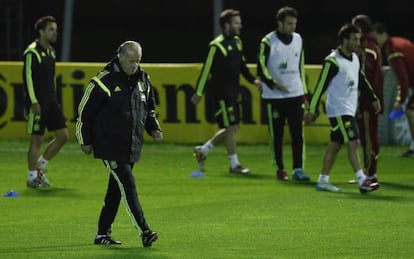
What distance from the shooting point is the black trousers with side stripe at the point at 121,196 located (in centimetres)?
1330

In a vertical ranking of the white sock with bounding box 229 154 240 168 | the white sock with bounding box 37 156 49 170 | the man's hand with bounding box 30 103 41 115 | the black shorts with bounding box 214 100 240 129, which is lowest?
the white sock with bounding box 229 154 240 168

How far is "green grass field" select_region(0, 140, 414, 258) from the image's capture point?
527 inches

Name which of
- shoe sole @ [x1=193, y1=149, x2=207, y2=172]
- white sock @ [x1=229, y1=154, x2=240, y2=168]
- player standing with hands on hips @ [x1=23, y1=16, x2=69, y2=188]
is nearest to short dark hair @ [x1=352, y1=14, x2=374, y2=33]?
white sock @ [x1=229, y1=154, x2=240, y2=168]

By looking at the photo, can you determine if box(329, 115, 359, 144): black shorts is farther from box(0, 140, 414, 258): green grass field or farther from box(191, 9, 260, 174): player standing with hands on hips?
box(191, 9, 260, 174): player standing with hands on hips

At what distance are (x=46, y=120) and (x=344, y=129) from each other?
12.2ft

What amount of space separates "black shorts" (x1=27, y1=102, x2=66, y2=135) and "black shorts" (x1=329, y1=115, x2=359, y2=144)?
342 cm

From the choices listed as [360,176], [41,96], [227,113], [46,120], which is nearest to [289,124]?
[227,113]

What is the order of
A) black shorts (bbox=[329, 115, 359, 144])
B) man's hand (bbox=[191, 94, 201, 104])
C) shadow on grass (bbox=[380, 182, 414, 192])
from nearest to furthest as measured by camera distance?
black shorts (bbox=[329, 115, 359, 144]) < shadow on grass (bbox=[380, 182, 414, 192]) < man's hand (bbox=[191, 94, 201, 104])

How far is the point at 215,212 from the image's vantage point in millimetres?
16312

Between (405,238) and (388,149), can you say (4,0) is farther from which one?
(405,238)

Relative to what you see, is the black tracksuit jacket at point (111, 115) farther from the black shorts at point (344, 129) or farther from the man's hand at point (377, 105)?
the man's hand at point (377, 105)

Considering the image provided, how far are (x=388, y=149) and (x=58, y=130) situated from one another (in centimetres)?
663

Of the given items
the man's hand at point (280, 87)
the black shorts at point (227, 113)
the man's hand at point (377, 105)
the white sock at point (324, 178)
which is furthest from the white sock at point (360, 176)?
the black shorts at point (227, 113)

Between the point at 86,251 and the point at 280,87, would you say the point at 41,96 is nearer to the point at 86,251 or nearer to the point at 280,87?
the point at 280,87
